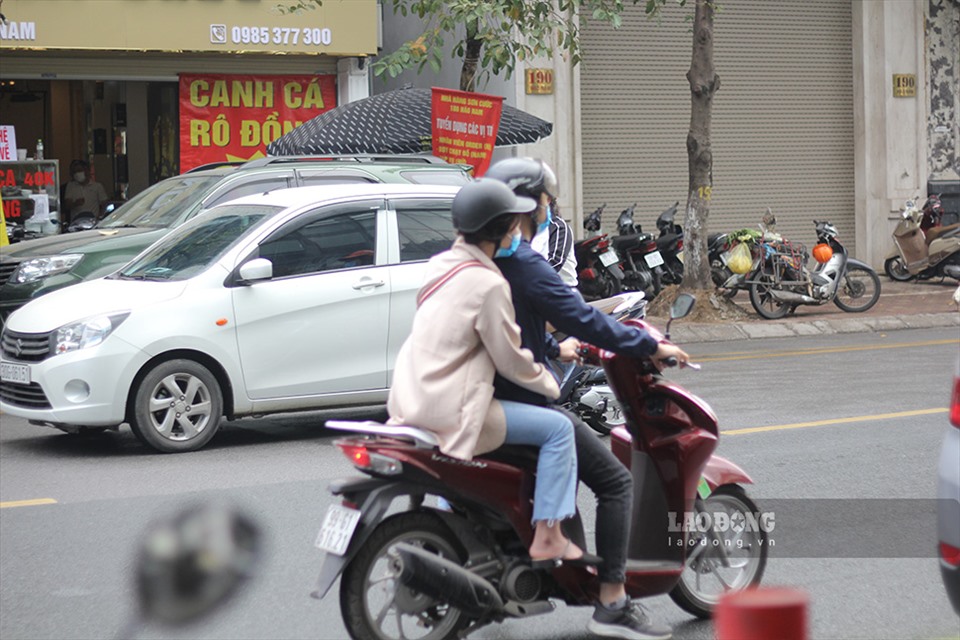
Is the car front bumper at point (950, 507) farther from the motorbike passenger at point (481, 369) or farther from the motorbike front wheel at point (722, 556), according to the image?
the motorbike passenger at point (481, 369)

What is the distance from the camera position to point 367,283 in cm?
970

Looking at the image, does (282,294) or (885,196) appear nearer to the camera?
(282,294)

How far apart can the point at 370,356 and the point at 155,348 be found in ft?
4.96

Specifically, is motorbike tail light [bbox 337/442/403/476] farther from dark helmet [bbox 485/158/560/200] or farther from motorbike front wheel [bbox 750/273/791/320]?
motorbike front wheel [bbox 750/273/791/320]

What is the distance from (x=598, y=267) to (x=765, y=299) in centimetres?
227

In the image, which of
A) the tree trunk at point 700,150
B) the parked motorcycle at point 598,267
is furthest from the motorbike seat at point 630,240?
the tree trunk at point 700,150

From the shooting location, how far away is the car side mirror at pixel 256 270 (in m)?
9.33

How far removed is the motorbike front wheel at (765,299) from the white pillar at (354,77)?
6.65 m

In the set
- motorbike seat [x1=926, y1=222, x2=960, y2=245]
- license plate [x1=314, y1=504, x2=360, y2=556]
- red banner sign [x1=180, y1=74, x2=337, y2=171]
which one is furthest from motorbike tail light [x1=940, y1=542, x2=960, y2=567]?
motorbike seat [x1=926, y1=222, x2=960, y2=245]

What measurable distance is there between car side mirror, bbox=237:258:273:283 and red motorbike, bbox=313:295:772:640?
4359mm

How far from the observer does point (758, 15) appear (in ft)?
76.0

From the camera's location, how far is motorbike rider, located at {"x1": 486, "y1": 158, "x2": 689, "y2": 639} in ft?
16.2

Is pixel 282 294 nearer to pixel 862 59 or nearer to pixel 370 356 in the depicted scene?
pixel 370 356

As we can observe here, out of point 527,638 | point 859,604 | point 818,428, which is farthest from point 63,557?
point 818,428
